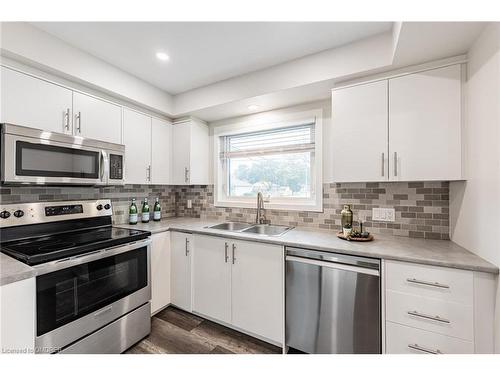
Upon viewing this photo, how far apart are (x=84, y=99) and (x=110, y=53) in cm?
43

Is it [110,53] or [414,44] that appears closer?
[414,44]

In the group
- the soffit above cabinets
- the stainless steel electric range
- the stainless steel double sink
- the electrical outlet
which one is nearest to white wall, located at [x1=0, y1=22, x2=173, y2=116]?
the soffit above cabinets

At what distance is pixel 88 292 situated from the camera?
1456mm

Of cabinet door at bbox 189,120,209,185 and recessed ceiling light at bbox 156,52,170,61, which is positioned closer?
recessed ceiling light at bbox 156,52,170,61

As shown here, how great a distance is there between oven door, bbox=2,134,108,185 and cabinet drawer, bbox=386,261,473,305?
2241mm

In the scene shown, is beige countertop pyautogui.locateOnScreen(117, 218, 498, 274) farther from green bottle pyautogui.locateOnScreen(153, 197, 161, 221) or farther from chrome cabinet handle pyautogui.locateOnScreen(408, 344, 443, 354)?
green bottle pyautogui.locateOnScreen(153, 197, 161, 221)

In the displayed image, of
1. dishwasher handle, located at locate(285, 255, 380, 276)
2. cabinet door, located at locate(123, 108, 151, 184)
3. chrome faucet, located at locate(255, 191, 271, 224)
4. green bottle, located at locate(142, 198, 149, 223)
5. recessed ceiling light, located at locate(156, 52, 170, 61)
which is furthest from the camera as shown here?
green bottle, located at locate(142, 198, 149, 223)

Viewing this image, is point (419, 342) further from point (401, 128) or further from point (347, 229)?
point (401, 128)

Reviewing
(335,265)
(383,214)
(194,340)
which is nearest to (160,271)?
(194,340)

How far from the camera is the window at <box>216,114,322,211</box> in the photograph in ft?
7.43

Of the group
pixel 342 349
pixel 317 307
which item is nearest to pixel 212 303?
pixel 317 307

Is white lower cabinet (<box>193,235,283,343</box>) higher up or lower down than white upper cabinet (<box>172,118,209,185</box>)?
lower down
